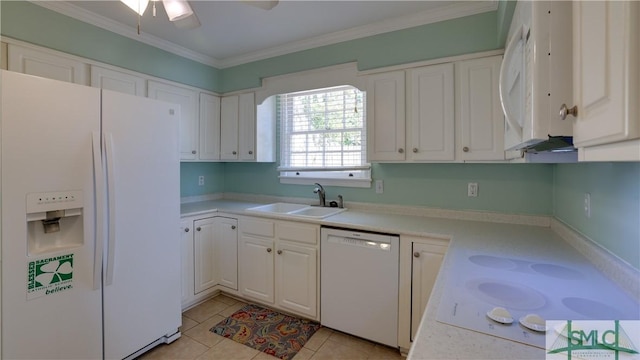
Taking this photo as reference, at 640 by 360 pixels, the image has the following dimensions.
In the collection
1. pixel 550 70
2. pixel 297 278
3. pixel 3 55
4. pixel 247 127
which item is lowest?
pixel 297 278

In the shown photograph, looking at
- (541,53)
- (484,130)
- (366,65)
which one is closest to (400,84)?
(366,65)

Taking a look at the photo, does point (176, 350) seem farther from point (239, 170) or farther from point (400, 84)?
point (400, 84)

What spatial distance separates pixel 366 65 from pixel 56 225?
250 cm

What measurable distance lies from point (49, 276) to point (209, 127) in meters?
2.07

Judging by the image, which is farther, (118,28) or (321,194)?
(321,194)

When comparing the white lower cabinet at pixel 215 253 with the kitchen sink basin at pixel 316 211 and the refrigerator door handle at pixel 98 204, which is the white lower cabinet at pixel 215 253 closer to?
the kitchen sink basin at pixel 316 211

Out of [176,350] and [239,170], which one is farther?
[239,170]

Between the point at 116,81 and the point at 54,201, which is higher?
the point at 116,81

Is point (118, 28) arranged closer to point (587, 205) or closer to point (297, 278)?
point (297, 278)

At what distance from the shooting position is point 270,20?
98.0 inches

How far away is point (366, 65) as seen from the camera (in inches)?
103

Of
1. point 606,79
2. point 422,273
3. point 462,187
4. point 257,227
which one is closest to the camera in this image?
point 606,79

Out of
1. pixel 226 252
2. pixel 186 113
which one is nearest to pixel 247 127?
pixel 186 113

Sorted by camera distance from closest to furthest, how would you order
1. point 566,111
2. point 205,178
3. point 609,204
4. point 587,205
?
point 566,111 < point 609,204 < point 587,205 < point 205,178
